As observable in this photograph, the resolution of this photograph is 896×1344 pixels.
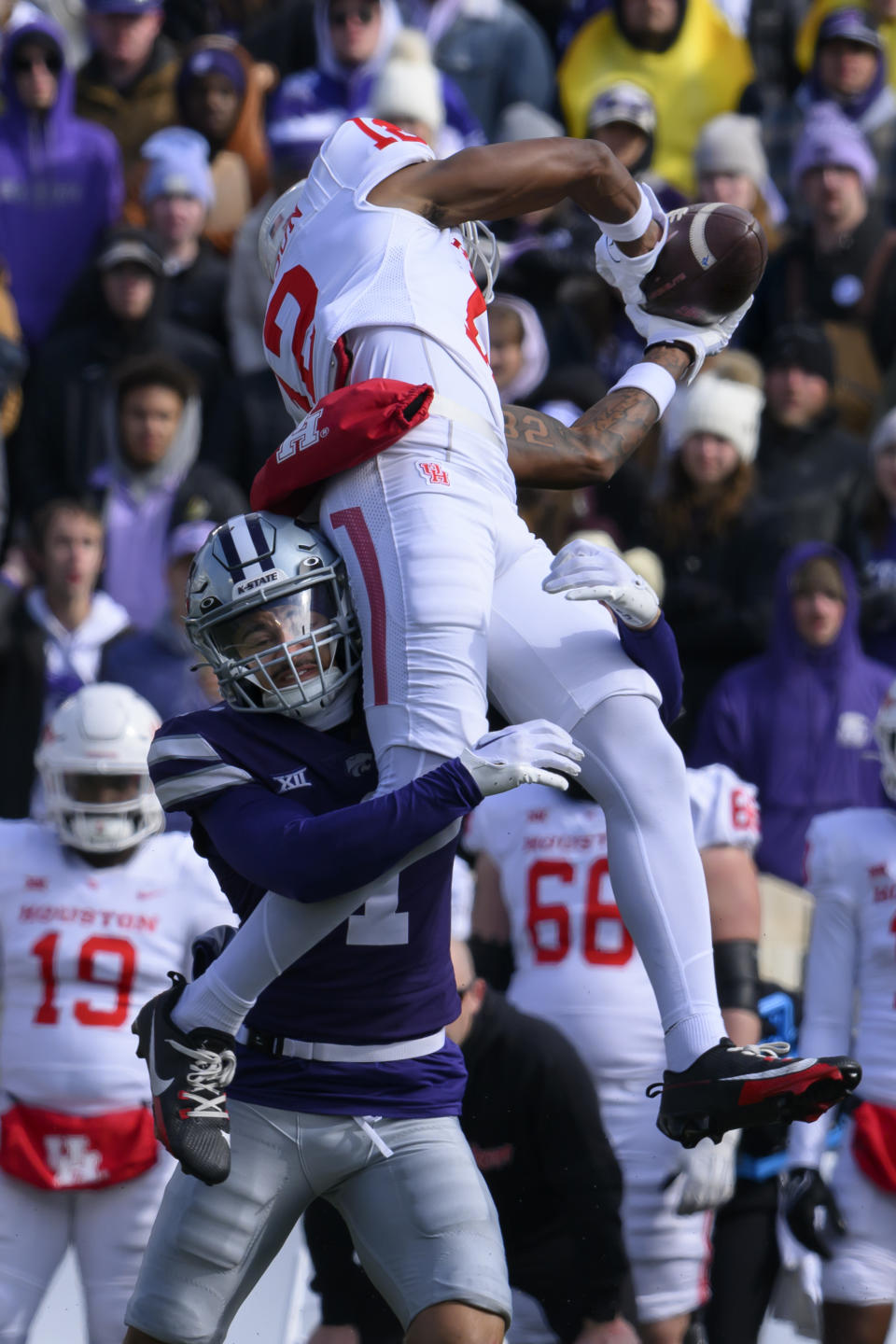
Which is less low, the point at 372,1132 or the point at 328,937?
the point at 328,937

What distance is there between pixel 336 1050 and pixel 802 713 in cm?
311

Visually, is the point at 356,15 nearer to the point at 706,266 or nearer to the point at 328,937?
the point at 706,266

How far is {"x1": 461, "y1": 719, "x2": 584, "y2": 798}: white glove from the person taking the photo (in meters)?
3.55

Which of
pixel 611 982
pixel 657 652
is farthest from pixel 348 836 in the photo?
pixel 611 982

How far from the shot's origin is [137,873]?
5.71 meters

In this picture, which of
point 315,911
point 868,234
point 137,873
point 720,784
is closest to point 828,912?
point 720,784

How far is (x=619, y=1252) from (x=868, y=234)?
427cm

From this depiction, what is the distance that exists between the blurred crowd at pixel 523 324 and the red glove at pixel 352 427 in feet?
9.68

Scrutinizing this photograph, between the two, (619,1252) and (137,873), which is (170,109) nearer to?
(137,873)

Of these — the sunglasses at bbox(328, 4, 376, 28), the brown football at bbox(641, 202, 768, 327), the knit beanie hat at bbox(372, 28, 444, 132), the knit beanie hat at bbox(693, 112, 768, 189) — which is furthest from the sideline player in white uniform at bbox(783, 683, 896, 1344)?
the sunglasses at bbox(328, 4, 376, 28)

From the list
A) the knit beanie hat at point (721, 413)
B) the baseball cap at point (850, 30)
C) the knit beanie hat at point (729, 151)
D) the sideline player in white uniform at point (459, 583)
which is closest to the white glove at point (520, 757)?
the sideline player in white uniform at point (459, 583)

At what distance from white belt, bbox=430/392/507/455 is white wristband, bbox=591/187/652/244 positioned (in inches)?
19.8

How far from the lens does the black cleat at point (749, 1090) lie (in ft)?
11.9

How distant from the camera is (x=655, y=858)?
12.6 feet
